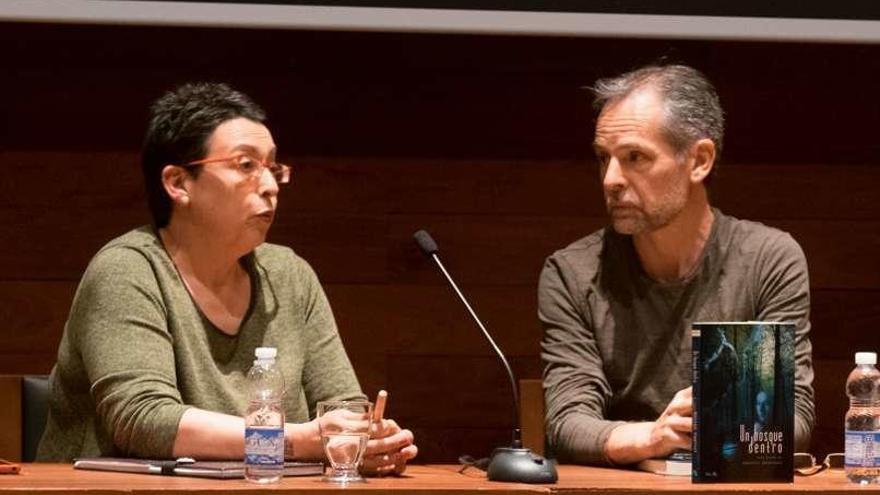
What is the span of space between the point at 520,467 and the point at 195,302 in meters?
0.88

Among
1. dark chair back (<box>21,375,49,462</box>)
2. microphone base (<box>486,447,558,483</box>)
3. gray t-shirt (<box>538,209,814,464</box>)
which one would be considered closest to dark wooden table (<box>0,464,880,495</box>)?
microphone base (<box>486,447,558,483</box>)

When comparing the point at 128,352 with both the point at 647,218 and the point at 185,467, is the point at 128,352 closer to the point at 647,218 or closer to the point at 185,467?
the point at 185,467

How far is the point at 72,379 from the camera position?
2891mm

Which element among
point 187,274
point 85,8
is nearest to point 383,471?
point 187,274

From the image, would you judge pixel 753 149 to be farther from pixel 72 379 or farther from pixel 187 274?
pixel 72 379

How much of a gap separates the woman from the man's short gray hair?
73 cm

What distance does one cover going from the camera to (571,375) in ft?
9.90

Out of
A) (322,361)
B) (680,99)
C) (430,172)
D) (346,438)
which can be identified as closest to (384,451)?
(346,438)

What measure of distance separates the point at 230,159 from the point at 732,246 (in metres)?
1.03

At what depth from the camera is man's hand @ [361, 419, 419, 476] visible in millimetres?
2430

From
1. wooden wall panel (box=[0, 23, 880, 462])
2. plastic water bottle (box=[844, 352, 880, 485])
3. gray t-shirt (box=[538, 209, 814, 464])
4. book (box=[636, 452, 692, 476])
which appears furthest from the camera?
wooden wall panel (box=[0, 23, 880, 462])

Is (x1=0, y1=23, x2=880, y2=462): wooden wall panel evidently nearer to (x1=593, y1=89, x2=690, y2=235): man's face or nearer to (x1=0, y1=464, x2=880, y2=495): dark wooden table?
(x1=593, y1=89, x2=690, y2=235): man's face

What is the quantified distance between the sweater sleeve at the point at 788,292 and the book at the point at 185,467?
3.40 feet

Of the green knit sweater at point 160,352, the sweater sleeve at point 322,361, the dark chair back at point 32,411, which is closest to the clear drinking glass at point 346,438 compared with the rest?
the green knit sweater at point 160,352
